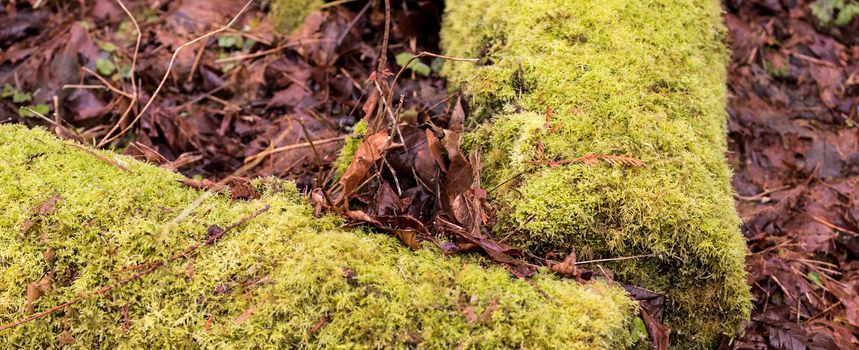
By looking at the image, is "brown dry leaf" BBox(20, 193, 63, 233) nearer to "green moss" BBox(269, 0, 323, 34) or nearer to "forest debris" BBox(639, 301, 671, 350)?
"forest debris" BBox(639, 301, 671, 350)

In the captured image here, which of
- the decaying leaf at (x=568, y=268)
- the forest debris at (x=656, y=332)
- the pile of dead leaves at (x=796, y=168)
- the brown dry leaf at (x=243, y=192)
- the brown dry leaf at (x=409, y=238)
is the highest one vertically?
the brown dry leaf at (x=243, y=192)

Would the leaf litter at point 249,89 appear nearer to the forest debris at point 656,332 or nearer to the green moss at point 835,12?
the green moss at point 835,12

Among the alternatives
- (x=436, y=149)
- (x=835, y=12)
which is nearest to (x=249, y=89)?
(x=436, y=149)

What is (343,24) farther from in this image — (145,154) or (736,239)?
(736,239)

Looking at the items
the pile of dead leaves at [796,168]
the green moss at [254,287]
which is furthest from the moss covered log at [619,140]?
the pile of dead leaves at [796,168]

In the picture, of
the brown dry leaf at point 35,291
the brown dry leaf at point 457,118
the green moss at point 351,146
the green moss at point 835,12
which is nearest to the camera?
the brown dry leaf at point 35,291

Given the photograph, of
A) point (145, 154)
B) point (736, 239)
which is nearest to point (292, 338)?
point (145, 154)
